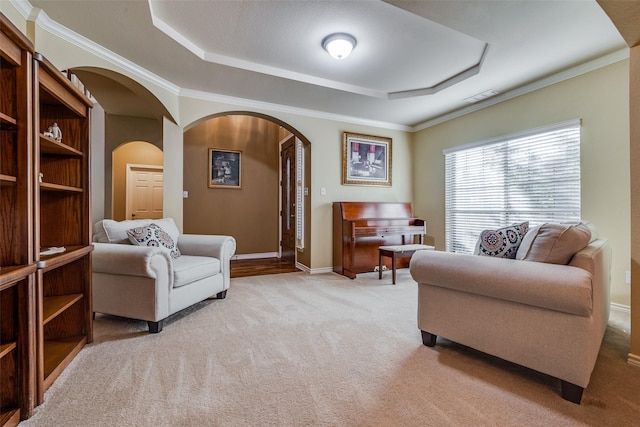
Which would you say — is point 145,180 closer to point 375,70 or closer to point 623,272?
point 375,70

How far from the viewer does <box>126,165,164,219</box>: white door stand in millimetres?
5641

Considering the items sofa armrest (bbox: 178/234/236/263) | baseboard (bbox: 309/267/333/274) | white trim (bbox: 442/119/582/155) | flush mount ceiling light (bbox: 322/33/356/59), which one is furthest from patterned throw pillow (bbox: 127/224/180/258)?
white trim (bbox: 442/119/582/155)

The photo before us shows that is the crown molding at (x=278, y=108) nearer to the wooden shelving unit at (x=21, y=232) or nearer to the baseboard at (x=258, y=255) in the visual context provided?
the wooden shelving unit at (x=21, y=232)

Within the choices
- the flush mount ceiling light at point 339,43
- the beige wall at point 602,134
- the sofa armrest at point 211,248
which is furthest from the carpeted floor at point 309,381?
the flush mount ceiling light at point 339,43

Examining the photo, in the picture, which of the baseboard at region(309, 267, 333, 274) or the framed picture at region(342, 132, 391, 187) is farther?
the framed picture at region(342, 132, 391, 187)

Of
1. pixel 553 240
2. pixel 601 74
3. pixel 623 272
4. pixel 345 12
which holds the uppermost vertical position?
pixel 345 12

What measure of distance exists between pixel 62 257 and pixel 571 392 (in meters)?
2.70

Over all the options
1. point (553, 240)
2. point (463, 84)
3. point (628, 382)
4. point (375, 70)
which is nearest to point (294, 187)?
point (375, 70)

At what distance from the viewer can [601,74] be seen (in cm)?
279

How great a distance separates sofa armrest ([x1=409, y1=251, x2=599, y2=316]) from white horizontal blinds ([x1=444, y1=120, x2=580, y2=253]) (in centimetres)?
213

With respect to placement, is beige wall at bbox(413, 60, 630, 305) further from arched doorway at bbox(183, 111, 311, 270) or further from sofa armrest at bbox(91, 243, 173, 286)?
sofa armrest at bbox(91, 243, 173, 286)

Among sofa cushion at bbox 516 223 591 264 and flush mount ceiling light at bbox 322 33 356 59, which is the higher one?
flush mount ceiling light at bbox 322 33 356 59

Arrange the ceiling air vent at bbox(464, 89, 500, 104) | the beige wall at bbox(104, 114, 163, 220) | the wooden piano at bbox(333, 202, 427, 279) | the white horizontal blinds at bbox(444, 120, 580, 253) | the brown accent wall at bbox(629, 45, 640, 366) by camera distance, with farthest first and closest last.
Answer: the beige wall at bbox(104, 114, 163, 220) < the wooden piano at bbox(333, 202, 427, 279) < the ceiling air vent at bbox(464, 89, 500, 104) < the white horizontal blinds at bbox(444, 120, 580, 253) < the brown accent wall at bbox(629, 45, 640, 366)

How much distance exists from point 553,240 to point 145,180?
6.36m
